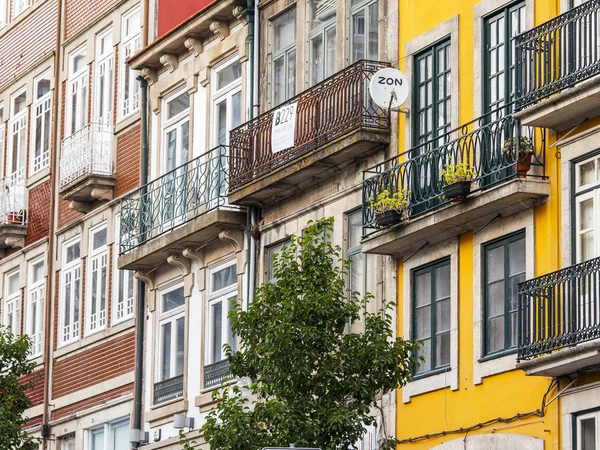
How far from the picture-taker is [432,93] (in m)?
31.1

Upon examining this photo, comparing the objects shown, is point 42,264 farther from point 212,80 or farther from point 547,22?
point 547,22

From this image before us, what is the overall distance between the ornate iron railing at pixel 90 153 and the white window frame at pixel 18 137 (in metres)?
4.39

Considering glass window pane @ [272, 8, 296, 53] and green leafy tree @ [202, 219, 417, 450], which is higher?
glass window pane @ [272, 8, 296, 53]

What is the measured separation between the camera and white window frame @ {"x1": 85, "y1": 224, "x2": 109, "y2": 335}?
41406 mm

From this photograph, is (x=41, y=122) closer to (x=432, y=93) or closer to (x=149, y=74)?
(x=149, y=74)

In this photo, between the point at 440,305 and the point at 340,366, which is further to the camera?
the point at 440,305

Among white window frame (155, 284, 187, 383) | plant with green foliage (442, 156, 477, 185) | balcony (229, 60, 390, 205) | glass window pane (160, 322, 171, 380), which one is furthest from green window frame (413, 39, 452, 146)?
glass window pane (160, 322, 171, 380)

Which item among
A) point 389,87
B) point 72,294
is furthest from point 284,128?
point 72,294

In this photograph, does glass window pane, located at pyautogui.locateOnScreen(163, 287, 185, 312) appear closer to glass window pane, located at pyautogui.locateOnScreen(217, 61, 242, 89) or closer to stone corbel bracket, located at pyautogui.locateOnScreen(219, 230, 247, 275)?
stone corbel bracket, located at pyautogui.locateOnScreen(219, 230, 247, 275)

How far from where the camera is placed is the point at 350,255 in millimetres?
32500

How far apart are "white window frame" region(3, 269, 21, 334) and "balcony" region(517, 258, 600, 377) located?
68.0ft

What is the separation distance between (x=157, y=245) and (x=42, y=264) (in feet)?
25.9

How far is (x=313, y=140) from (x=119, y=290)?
9.09 m

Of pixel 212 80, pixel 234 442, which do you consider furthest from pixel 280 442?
pixel 212 80
